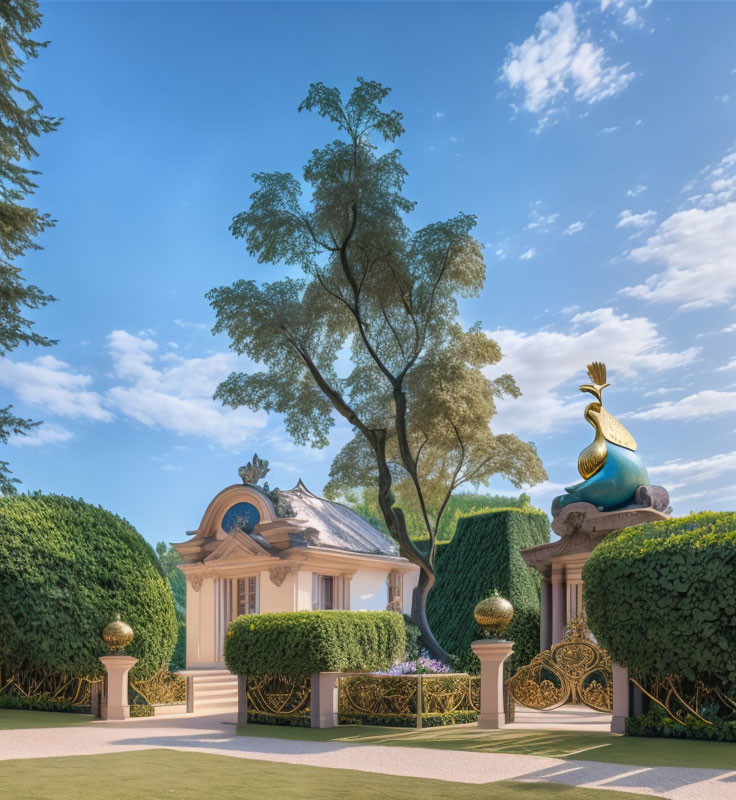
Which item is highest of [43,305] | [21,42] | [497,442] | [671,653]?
[21,42]

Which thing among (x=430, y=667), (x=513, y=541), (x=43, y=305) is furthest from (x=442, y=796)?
(x=43, y=305)

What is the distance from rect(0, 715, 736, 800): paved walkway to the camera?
317 inches

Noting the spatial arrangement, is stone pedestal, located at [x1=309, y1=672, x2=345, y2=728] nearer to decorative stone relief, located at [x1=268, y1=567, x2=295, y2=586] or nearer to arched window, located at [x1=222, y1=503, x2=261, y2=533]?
decorative stone relief, located at [x1=268, y1=567, x2=295, y2=586]

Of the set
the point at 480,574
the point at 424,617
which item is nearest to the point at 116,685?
the point at 424,617

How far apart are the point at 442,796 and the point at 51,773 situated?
4.04 m

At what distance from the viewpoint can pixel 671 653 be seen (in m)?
10.6

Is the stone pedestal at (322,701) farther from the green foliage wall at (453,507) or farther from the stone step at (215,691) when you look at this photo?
the green foliage wall at (453,507)

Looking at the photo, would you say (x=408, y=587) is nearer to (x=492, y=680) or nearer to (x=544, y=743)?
(x=492, y=680)

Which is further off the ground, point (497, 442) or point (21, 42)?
point (21, 42)

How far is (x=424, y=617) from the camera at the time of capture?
71.1ft

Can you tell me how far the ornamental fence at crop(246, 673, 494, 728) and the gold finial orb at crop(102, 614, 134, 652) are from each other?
2.71m

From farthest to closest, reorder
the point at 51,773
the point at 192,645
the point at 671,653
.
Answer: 1. the point at 192,645
2. the point at 671,653
3. the point at 51,773

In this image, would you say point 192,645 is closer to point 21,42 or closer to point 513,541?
point 513,541

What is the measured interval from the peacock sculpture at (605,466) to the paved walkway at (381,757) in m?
8.66
